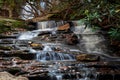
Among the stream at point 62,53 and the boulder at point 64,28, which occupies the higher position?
the boulder at point 64,28

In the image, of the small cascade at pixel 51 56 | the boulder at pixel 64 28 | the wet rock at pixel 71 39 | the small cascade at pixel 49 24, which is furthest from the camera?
the small cascade at pixel 49 24

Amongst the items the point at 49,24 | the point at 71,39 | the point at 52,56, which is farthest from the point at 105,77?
the point at 49,24

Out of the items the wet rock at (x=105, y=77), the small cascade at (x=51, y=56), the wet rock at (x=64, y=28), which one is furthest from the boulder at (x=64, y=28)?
the wet rock at (x=105, y=77)

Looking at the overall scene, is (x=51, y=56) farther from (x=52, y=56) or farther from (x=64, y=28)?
(x=64, y=28)

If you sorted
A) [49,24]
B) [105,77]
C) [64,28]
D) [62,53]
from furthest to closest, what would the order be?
[49,24] → [64,28] → [62,53] → [105,77]

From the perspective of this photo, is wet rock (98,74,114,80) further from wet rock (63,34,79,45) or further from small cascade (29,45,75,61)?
wet rock (63,34,79,45)

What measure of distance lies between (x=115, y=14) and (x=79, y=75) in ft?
7.52

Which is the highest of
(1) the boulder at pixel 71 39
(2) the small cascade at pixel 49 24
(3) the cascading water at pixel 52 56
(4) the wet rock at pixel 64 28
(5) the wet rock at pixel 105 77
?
(2) the small cascade at pixel 49 24

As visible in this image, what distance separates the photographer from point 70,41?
12016 millimetres

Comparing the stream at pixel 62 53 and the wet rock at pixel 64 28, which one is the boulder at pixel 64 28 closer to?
the wet rock at pixel 64 28

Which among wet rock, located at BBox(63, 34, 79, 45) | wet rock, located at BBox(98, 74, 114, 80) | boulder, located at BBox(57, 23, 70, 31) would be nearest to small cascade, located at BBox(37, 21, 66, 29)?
boulder, located at BBox(57, 23, 70, 31)

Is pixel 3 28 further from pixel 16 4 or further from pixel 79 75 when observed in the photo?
pixel 79 75

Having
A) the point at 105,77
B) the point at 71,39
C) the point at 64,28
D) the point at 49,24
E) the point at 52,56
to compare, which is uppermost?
the point at 49,24

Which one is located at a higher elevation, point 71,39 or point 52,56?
point 71,39
